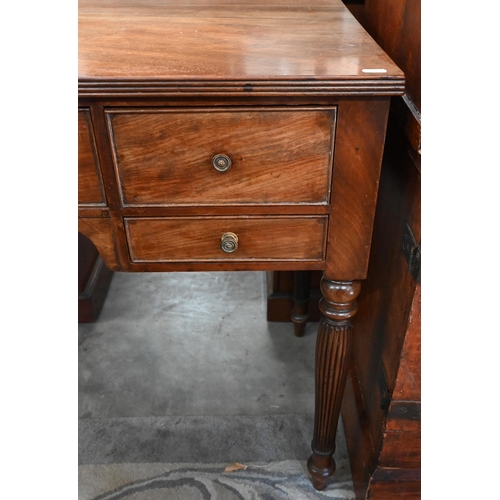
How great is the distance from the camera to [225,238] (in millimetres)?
710

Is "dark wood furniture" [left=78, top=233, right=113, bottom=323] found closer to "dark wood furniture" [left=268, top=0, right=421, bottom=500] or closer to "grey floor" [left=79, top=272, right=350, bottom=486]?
"grey floor" [left=79, top=272, right=350, bottom=486]

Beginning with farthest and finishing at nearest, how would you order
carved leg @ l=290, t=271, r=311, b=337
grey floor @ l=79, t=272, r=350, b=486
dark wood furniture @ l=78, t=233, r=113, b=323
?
dark wood furniture @ l=78, t=233, r=113, b=323 < carved leg @ l=290, t=271, r=311, b=337 < grey floor @ l=79, t=272, r=350, b=486

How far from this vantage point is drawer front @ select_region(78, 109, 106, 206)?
64 centimetres

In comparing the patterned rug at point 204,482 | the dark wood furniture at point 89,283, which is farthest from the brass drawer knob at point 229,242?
the dark wood furniture at point 89,283

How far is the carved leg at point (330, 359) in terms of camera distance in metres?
0.78

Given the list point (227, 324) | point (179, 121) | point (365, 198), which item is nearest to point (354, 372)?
point (227, 324)

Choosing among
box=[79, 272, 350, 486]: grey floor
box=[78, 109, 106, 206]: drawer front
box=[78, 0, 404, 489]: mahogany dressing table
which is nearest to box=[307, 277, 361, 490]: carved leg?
box=[78, 0, 404, 489]: mahogany dressing table

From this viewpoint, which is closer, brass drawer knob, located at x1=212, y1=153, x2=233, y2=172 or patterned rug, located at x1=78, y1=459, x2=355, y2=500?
brass drawer knob, located at x1=212, y1=153, x2=233, y2=172

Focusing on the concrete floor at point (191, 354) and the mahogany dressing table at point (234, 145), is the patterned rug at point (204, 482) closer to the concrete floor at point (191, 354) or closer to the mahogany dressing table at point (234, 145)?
the concrete floor at point (191, 354)

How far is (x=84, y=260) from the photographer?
1404mm

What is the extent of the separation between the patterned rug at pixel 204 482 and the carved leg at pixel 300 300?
15.0 inches

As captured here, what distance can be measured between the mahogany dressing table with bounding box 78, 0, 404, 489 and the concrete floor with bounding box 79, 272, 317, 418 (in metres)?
0.50

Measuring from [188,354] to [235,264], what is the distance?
25.3 inches

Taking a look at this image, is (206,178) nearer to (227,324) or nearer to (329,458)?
(329,458)
